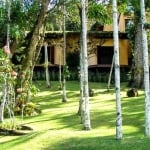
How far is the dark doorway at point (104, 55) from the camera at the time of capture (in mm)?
42903

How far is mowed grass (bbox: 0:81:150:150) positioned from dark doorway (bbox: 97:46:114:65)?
9.89m

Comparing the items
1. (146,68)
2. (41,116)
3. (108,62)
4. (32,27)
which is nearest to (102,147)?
(146,68)

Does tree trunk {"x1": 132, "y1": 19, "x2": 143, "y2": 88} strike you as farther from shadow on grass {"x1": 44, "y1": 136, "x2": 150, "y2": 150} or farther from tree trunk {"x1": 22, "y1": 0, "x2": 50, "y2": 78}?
shadow on grass {"x1": 44, "y1": 136, "x2": 150, "y2": 150}

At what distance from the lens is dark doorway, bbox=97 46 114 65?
42.9m

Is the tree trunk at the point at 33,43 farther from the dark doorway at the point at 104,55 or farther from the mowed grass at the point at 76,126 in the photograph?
the dark doorway at the point at 104,55

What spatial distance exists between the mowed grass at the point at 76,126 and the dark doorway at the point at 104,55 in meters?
9.89

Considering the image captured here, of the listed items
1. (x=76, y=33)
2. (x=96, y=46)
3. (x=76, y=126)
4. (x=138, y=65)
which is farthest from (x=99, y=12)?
(x=96, y=46)

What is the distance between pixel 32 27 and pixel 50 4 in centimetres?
123

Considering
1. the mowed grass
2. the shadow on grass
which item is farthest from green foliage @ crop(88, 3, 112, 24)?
the shadow on grass

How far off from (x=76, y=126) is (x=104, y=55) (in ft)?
87.1

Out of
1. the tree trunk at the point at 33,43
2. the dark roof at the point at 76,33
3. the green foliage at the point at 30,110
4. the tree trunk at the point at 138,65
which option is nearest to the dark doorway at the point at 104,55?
the dark roof at the point at 76,33

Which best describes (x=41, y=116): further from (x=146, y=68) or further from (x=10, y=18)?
(x=146, y=68)

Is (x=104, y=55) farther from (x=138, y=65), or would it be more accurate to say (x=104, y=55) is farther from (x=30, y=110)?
(x=30, y=110)

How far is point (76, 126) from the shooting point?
55.9 feet
